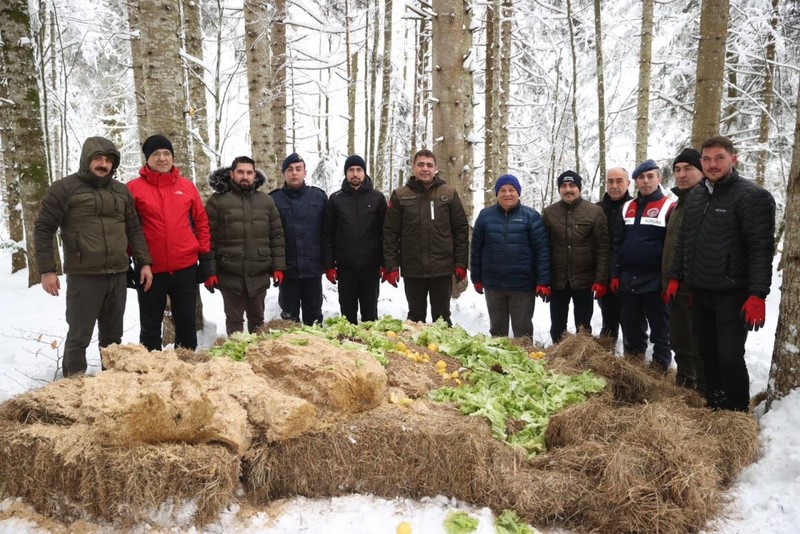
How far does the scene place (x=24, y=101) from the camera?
9.20 m

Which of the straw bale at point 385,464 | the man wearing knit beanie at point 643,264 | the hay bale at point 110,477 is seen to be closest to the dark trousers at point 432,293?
the man wearing knit beanie at point 643,264

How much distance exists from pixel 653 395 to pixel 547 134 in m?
17.1

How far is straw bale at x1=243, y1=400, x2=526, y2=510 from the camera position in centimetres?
336

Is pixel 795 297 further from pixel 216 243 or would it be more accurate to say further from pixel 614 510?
pixel 216 243

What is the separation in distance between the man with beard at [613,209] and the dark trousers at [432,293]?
1.97 m

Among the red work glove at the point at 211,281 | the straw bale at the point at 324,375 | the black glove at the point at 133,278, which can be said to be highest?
the black glove at the point at 133,278

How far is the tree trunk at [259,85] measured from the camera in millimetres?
8891

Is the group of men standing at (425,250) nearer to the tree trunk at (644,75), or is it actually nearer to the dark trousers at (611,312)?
the dark trousers at (611,312)

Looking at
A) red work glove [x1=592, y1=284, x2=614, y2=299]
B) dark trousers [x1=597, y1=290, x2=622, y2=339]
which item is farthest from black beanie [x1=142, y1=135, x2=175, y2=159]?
dark trousers [x1=597, y1=290, x2=622, y2=339]

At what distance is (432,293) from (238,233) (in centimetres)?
256

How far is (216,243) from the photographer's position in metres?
6.10

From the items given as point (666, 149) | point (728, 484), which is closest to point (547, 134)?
point (666, 149)

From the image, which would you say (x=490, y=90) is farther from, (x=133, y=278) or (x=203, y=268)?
(x=133, y=278)

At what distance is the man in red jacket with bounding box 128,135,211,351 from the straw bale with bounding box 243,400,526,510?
2744mm
